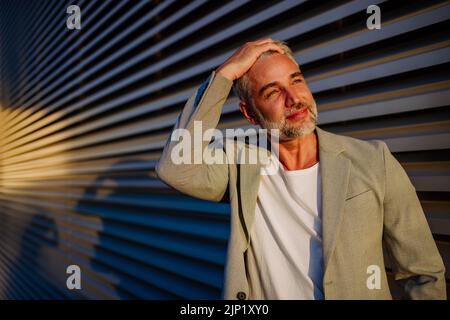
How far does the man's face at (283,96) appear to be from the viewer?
1498 mm

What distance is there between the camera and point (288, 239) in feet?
4.63

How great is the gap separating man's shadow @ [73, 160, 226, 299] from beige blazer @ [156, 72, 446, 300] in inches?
57.6

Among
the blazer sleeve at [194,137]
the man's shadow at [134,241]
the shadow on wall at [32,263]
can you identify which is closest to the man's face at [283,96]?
the blazer sleeve at [194,137]

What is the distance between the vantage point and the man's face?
150 centimetres

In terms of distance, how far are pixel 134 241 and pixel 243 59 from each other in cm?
278

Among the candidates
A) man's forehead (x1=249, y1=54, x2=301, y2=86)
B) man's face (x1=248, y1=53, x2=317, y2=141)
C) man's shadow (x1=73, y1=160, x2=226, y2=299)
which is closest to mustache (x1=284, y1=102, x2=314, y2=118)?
man's face (x1=248, y1=53, x2=317, y2=141)

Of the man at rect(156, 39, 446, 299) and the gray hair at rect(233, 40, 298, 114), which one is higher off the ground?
the gray hair at rect(233, 40, 298, 114)

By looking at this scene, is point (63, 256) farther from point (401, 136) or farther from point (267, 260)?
point (401, 136)

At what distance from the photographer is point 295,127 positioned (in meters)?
1.49

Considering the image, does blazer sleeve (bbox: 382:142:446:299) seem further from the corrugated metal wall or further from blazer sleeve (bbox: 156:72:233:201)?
blazer sleeve (bbox: 156:72:233:201)

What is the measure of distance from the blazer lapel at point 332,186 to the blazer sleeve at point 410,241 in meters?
0.18

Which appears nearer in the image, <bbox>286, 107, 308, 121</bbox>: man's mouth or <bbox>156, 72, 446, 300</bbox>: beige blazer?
<bbox>156, 72, 446, 300</bbox>: beige blazer

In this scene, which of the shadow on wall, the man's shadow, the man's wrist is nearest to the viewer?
the man's wrist
